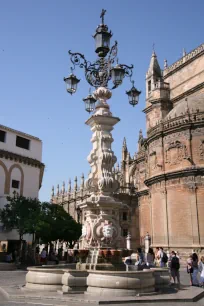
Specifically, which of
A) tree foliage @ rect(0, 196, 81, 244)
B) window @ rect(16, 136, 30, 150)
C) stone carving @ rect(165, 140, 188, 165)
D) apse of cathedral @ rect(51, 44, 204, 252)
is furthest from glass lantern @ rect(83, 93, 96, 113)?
window @ rect(16, 136, 30, 150)

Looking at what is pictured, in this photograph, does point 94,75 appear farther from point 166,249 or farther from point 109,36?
point 166,249

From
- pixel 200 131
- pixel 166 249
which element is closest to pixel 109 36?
pixel 200 131

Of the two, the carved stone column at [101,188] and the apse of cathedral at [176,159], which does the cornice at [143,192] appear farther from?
the carved stone column at [101,188]

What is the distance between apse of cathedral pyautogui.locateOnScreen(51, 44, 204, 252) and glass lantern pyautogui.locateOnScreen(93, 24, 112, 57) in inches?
614

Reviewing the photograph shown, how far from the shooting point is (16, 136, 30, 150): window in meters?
35.6

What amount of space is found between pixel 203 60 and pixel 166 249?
2165 centimetres

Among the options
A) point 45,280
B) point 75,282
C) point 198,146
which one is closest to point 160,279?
point 75,282

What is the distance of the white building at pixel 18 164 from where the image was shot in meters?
33.2

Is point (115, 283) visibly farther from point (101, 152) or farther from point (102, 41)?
point (102, 41)

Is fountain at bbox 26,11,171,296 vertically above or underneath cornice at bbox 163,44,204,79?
underneath

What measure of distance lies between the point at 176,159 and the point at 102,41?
22.1 meters

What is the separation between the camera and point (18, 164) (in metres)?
34.8

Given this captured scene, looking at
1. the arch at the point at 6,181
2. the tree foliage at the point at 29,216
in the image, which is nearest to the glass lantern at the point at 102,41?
the tree foliage at the point at 29,216

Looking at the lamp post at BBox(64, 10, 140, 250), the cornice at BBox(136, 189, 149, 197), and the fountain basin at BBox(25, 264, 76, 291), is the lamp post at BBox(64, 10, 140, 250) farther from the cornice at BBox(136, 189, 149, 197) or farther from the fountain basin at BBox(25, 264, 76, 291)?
the cornice at BBox(136, 189, 149, 197)
